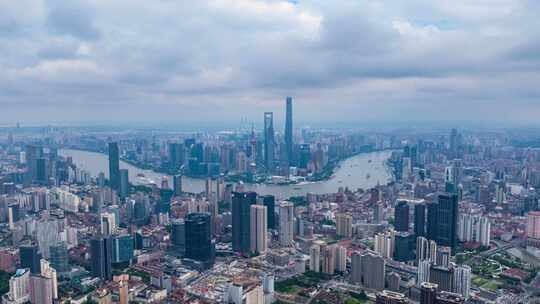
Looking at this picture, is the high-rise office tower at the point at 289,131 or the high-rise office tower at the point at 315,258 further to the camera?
the high-rise office tower at the point at 289,131

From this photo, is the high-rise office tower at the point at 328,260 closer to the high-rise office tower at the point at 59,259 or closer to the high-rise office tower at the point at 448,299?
the high-rise office tower at the point at 448,299

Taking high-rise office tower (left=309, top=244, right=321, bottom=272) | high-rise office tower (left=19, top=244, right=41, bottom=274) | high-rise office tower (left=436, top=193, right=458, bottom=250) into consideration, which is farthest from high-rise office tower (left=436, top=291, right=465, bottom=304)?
high-rise office tower (left=19, top=244, right=41, bottom=274)

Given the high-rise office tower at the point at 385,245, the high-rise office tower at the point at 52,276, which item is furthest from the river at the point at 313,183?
the high-rise office tower at the point at 52,276

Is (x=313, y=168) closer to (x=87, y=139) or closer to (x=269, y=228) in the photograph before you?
(x=269, y=228)

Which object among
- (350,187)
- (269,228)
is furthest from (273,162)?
(269,228)

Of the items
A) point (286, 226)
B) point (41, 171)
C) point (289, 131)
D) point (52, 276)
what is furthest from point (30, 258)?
point (289, 131)

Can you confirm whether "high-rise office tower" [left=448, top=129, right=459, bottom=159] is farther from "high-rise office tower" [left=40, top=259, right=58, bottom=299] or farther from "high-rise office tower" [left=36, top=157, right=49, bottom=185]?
"high-rise office tower" [left=40, top=259, right=58, bottom=299]
